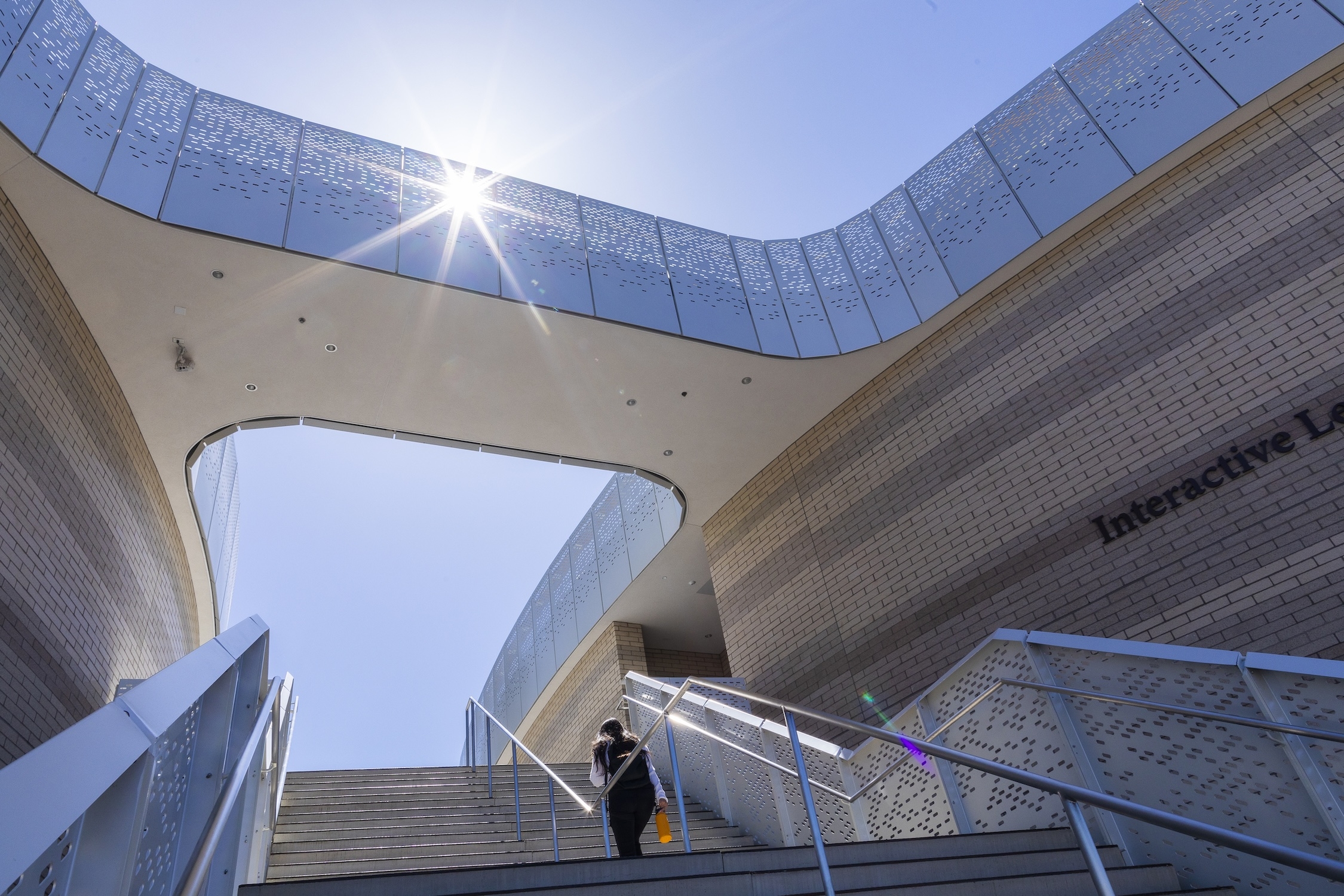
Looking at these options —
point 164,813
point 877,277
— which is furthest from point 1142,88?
point 164,813

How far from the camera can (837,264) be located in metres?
10.6

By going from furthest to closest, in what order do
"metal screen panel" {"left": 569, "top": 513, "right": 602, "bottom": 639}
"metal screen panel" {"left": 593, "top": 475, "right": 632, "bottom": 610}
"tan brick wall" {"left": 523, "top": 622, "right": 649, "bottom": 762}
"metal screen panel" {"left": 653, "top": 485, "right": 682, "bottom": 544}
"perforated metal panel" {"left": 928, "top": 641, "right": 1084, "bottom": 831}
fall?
"metal screen panel" {"left": 569, "top": 513, "right": 602, "bottom": 639} < "tan brick wall" {"left": 523, "top": 622, "right": 649, "bottom": 762} < "metal screen panel" {"left": 593, "top": 475, "right": 632, "bottom": 610} < "metal screen panel" {"left": 653, "top": 485, "right": 682, "bottom": 544} < "perforated metal panel" {"left": 928, "top": 641, "right": 1084, "bottom": 831}

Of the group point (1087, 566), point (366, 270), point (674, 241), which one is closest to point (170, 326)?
point (366, 270)

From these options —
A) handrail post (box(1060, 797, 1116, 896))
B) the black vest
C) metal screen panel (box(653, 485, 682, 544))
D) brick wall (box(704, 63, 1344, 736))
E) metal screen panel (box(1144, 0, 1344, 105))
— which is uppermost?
metal screen panel (box(653, 485, 682, 544))

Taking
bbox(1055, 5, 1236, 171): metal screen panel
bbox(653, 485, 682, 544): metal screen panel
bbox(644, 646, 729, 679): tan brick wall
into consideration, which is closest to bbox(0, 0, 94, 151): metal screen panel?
bbox(653, 485, 682, 544): metal screen panel

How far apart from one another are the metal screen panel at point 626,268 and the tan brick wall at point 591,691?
7274mm

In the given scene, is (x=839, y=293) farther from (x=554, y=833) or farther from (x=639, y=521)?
(x=554, y=833)

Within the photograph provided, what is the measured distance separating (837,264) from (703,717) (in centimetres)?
560

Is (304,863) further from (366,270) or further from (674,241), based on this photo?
(674,241)

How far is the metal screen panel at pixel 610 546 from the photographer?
598 inches

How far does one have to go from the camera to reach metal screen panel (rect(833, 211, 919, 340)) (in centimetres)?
998

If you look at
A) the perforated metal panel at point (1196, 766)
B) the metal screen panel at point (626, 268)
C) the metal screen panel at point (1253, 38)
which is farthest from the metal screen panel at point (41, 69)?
the metal screen panel at point (1253, 38)

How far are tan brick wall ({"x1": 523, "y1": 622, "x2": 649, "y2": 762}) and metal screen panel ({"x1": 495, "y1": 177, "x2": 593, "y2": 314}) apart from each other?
7.67 meters

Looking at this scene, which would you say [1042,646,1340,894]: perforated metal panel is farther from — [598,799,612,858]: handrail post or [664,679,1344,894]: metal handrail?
[598,799,612,858]: handrail post
